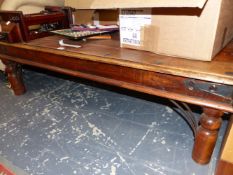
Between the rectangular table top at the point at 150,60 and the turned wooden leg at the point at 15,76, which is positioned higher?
the rectangular table top at the point at 150,60

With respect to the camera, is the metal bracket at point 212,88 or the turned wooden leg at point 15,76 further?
the turned wooden leg at point 15,76

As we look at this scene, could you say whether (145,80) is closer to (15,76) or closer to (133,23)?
(133,23)

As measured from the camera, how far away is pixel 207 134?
825mm

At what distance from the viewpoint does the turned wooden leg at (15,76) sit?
1432 mm

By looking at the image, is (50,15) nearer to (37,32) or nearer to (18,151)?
(37,32)

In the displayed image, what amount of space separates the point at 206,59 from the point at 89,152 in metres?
0.70

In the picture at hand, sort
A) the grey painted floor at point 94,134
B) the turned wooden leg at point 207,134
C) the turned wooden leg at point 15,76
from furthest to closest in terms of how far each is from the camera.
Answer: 1. the turned wooden leg at point 15,76
2. the grey painted floor at point 94,134
3. the turned wooden leg at point 207,134

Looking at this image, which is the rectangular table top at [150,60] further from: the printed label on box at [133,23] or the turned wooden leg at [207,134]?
the turned wooden leg at [207,134]

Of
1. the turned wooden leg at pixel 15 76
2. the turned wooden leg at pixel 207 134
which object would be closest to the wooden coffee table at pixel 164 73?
the turned wooden leg at pixel 207 134

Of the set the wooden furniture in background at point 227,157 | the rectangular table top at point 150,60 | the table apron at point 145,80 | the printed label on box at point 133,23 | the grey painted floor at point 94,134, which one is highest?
the printed label on box at point 133,23

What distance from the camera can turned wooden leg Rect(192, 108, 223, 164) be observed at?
0.79 metres

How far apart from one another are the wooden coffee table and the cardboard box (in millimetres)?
43

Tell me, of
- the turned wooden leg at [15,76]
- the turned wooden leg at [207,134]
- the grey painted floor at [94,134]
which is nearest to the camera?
the turned wooden leg at [207,134]

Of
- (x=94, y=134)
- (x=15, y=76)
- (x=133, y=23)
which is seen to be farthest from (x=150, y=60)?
(x=15, y=76)
